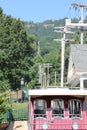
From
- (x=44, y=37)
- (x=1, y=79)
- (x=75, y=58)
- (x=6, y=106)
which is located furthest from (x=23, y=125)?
(x=44, y=37)

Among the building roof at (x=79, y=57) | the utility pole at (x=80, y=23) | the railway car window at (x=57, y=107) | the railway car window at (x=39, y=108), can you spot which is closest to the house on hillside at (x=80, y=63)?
the building roof at (x=79, y=57)

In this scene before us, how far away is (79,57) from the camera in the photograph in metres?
32.3

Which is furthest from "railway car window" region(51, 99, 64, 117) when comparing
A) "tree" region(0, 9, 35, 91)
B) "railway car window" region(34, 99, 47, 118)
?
"tree" region(0, 9, 35, 91)

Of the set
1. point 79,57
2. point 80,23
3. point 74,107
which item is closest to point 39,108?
point 74,107

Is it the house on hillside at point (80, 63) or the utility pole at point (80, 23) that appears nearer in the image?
the house on hillside at point (80, 63)

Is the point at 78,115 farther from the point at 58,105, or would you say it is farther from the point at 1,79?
the point at 1,79

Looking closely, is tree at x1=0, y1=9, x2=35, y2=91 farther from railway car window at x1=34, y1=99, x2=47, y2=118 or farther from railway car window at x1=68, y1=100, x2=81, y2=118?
railway car window at x1=68, y1=100, x2=81, y2=118

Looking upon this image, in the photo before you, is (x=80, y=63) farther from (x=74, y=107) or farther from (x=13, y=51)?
(x=13, y=51)

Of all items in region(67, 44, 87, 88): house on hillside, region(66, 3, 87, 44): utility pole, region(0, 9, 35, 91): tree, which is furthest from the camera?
region(0, 9, 35, 91): tree

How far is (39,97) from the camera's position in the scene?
81.5 ft

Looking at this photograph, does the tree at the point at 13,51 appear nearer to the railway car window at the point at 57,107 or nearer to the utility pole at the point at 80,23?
the utility pole at the point at 80,23

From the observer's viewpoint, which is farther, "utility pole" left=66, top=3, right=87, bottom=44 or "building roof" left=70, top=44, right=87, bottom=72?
"utility pole" left=66, top=3, right=87, bottom=44

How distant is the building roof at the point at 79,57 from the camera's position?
29933 mm

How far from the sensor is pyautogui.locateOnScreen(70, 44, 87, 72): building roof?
2993cm
